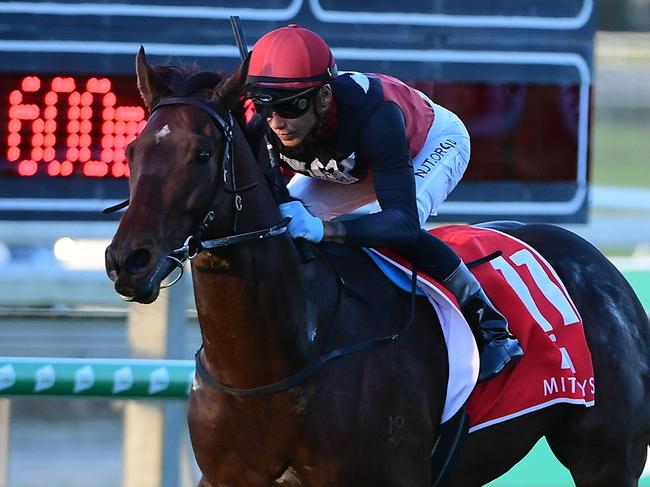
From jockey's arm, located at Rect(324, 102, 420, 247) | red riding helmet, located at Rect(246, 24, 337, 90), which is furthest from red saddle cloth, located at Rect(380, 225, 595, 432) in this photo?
red riding helmet, located at Rect(246, 24, 337, 90)

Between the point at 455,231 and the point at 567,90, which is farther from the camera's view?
the point at 567,90

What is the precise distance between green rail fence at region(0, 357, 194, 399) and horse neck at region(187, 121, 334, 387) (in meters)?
1.26

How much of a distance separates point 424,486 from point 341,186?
888 millimetres

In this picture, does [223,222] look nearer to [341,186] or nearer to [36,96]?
[341,186]

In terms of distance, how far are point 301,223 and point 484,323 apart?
2.26ft

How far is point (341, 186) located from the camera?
3.72 metres

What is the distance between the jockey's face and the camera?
10.6 feet

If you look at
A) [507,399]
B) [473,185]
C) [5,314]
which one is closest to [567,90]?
[473,185]

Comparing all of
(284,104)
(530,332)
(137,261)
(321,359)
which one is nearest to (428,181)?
(530,332)

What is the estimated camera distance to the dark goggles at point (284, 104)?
3117mm

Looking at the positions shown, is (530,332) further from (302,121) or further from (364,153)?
(302,121)

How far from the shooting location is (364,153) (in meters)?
3.28

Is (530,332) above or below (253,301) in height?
below

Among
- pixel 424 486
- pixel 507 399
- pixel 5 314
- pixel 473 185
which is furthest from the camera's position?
pixel 5 314
